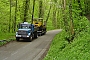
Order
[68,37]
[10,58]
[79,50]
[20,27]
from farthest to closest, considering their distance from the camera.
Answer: [20,27] < [68,37] < [10,58] < [79,50]

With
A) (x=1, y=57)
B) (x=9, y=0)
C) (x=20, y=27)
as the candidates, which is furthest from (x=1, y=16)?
(x=1, y=57)

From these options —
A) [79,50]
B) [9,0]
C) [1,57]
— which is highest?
[9,0]

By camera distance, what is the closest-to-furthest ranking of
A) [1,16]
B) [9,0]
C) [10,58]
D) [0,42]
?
[10,58] < [0,42] < [1,16] < [9,0]

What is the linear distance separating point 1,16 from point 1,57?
24.9m

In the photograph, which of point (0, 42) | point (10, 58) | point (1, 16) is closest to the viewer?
point (10, 58)

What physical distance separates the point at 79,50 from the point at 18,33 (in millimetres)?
17396

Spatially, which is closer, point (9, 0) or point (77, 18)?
point (77, 18)

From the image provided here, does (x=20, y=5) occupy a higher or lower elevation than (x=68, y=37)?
higher

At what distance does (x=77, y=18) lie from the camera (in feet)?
83.8

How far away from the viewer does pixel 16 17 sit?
157 feet

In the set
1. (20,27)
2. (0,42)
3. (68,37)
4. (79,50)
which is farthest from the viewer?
(20,27)

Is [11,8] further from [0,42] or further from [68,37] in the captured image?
[68,37]

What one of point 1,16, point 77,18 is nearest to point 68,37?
point 77,18

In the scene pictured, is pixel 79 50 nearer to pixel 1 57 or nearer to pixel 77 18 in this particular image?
pixel 1 57
